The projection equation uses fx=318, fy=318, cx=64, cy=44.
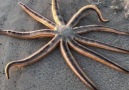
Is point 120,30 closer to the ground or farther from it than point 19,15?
closer to the ground

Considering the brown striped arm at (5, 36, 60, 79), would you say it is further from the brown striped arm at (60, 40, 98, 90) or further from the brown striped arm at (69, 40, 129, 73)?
the brown striped arm at (69, 40, 129, 73)

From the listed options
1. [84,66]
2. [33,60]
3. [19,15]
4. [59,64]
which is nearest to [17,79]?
[33,60]

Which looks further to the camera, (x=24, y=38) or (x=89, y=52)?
(x=24, y=38)

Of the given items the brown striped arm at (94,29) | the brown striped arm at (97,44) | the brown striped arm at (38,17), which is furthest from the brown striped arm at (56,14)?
the brown striped arm at (97,44)

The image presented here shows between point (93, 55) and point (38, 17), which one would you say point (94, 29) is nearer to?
point (93, 55)

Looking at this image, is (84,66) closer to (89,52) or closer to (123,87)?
(89,52)

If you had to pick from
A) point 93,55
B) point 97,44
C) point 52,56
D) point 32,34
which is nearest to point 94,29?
point 97,44

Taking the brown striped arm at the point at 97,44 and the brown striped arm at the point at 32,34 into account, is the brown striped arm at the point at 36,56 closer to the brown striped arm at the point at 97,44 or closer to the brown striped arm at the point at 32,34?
the brown striped arm at the point at 32,34

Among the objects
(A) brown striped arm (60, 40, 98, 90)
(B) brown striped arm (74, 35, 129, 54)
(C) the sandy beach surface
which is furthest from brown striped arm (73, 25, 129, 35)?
(A) brown striped arm (60, 40, 98, 90)

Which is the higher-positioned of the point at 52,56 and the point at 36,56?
the point at 36,56
